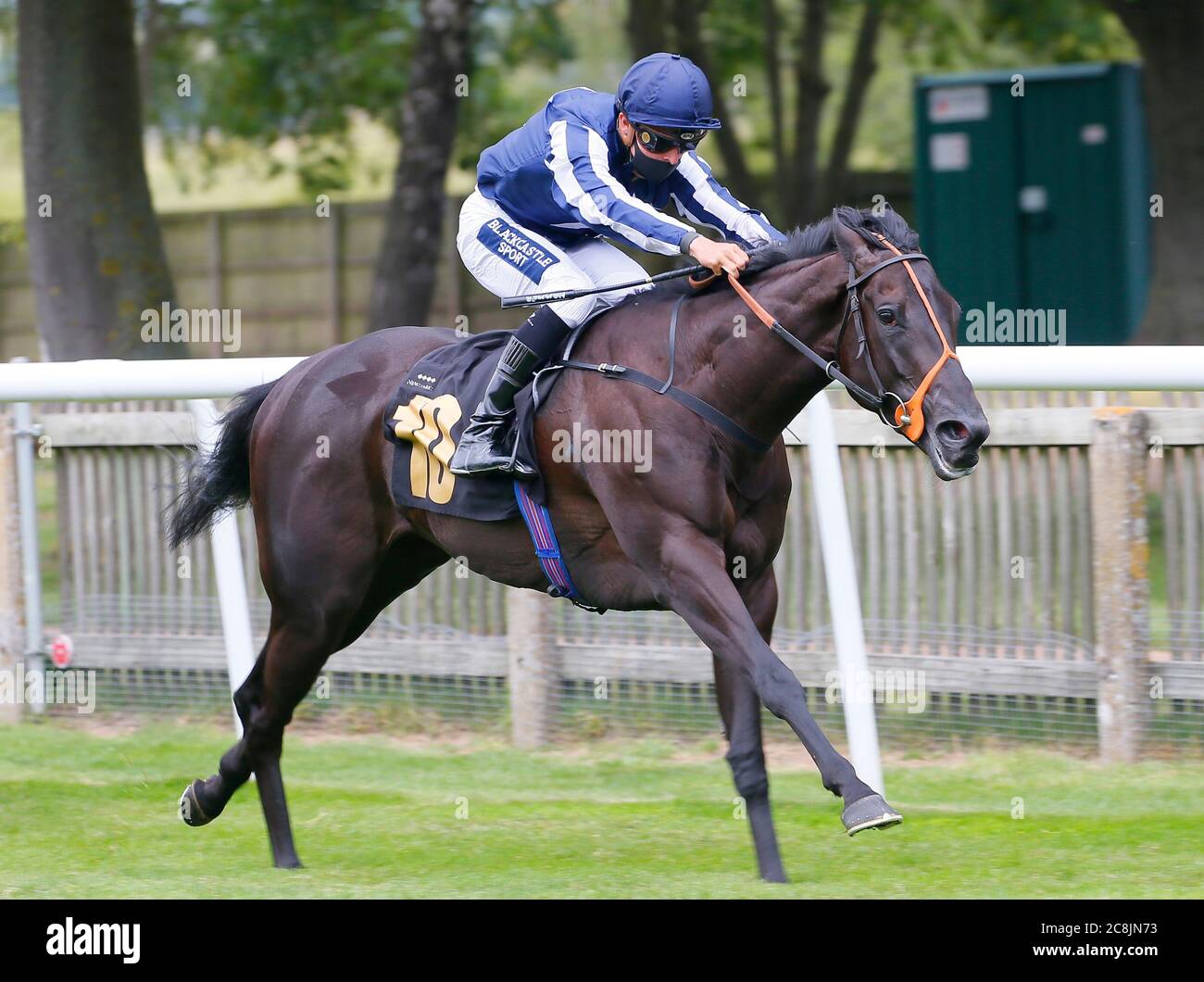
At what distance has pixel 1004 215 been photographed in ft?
44.2

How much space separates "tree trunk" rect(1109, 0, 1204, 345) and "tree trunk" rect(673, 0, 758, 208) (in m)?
4.17

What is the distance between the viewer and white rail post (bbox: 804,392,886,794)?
539 centimetres

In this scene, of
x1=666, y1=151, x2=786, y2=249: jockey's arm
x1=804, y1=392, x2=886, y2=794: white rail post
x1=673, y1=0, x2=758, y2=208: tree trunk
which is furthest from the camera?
x1=673, y1=0, x2=758, y2=208: tree trunk

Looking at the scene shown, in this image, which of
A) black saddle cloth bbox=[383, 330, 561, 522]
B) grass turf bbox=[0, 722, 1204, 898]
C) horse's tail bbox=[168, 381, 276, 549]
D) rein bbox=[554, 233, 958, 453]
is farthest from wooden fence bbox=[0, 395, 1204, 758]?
rein bbox=[554, 233, 958, 453]

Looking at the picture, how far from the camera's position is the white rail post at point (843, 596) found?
539cm

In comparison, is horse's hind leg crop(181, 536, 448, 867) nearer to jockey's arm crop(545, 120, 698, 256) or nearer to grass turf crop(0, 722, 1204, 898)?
grass turf crop(0, 722, 1204, 898)

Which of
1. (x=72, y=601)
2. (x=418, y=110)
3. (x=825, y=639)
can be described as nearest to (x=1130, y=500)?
(x=825, y=639)

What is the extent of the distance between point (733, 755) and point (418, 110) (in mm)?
5931

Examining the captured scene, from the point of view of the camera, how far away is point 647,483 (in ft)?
14.9

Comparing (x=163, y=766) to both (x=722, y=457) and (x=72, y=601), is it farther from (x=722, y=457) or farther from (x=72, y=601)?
(x=722, y=457)

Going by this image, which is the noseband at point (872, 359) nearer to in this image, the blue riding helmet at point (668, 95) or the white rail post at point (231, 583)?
the blue riding helmet at point (668, 95)

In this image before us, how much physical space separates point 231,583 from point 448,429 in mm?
1506
